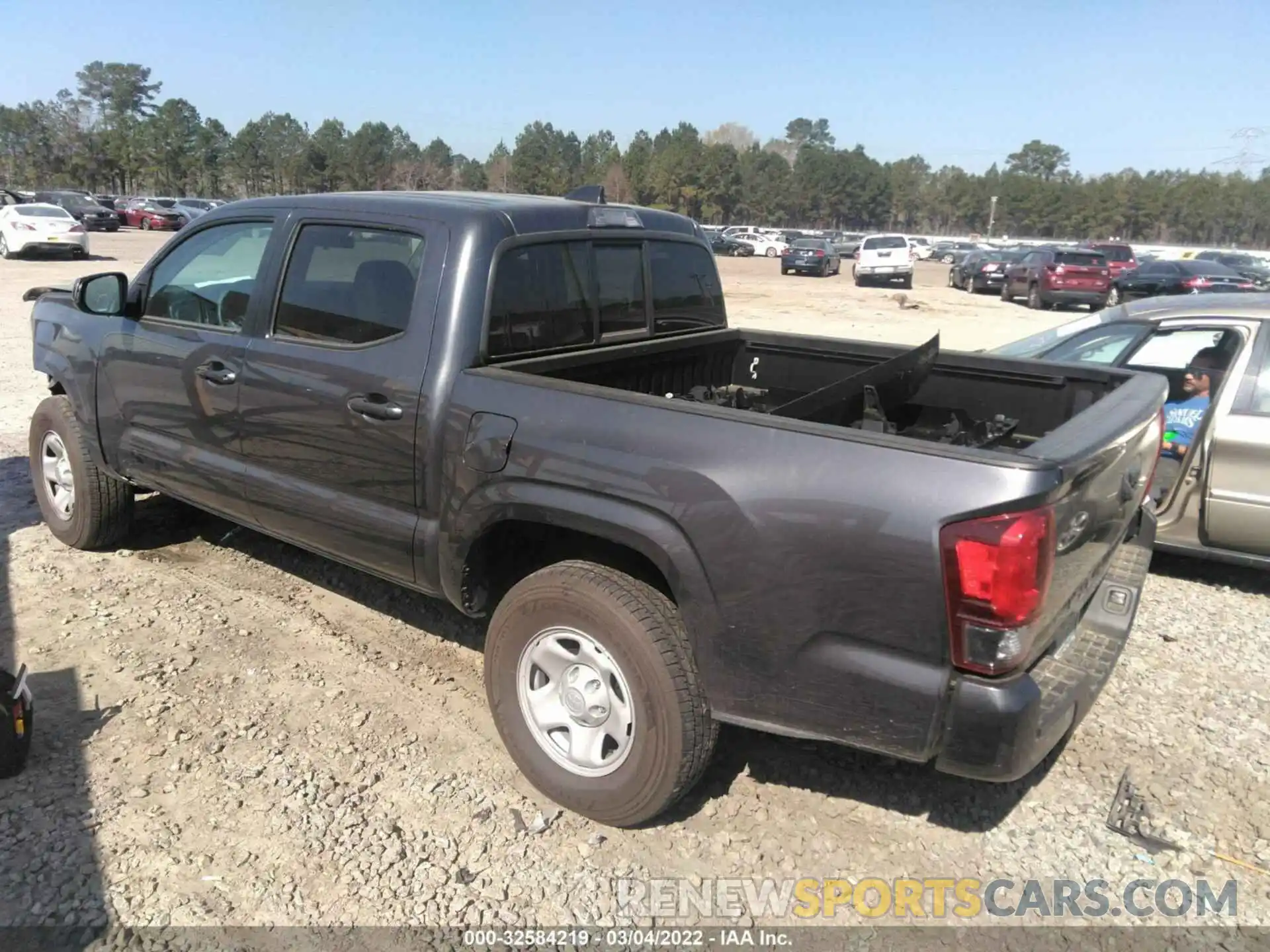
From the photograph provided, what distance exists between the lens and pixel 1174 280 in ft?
69.9

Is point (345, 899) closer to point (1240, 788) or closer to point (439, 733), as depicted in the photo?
point (439, 733)

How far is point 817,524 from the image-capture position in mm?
2408

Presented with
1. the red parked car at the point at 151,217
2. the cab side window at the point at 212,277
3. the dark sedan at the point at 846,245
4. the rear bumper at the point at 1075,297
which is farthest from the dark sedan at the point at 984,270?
the red parked car at the point at 151,217

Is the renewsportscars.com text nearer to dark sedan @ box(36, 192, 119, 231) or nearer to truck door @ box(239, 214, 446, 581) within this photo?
truck door @ box(239, 214, 446, 581)

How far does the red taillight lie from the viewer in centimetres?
223

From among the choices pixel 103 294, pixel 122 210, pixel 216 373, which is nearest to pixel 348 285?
pixel 216 373

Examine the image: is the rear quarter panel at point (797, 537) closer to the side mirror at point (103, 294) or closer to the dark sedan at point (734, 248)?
the side mirror at point (103, 294)

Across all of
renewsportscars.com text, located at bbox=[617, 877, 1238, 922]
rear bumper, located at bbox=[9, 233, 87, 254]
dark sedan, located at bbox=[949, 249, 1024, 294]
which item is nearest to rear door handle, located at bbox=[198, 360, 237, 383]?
renewsportscars.com text, located at bbox=[617, 877, 1238, 922]

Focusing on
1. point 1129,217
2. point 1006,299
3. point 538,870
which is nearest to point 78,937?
point 538,870

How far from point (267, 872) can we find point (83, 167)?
284ft

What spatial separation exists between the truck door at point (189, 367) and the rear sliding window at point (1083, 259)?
975 inches

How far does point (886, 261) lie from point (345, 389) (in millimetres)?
32030

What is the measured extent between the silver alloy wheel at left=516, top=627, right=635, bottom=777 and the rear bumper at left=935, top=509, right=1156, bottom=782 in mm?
959

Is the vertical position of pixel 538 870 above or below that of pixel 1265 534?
below
